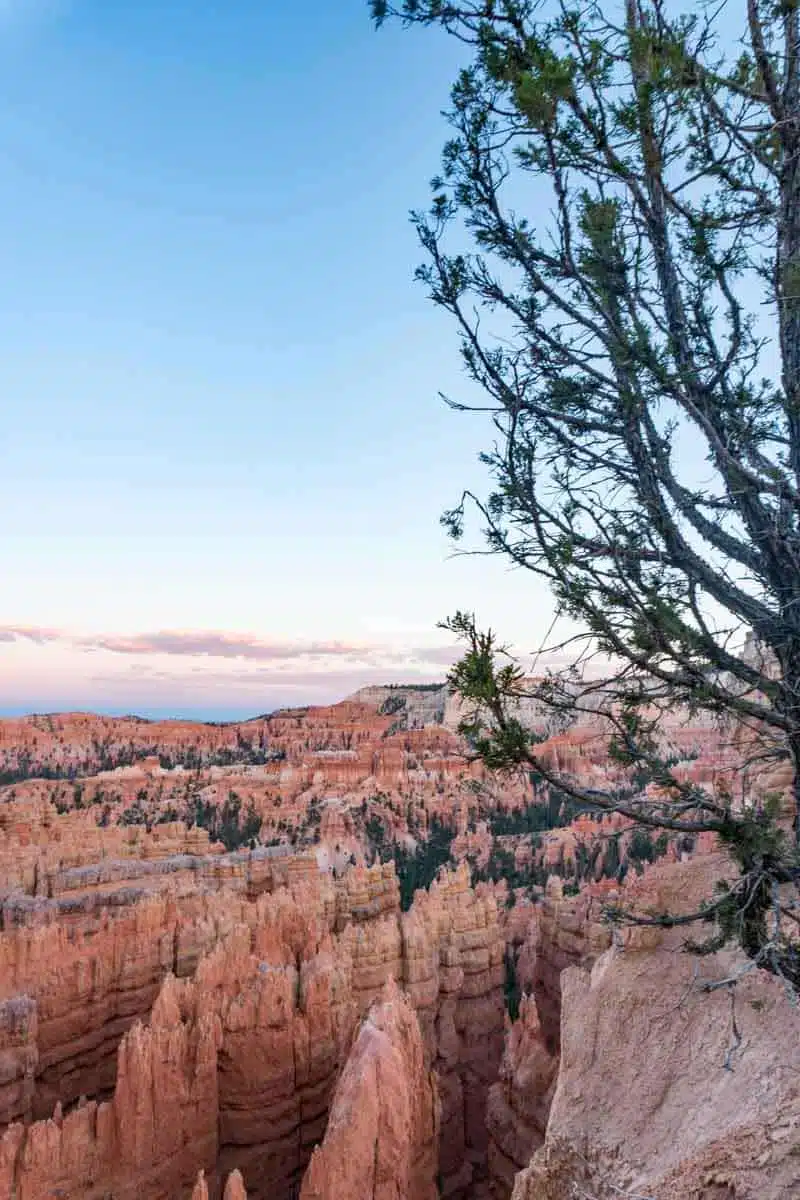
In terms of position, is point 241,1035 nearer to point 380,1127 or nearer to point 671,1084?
point 380,1127

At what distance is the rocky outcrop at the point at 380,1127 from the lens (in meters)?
9.11

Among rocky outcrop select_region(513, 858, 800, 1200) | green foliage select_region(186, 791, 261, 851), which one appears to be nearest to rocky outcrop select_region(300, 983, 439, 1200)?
rocky outcrop select_region(513, 858, 800, 1200)

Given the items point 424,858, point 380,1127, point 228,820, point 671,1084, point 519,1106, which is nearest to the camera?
point 671,1084

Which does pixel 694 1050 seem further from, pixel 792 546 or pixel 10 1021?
Result: pixel 10 1021

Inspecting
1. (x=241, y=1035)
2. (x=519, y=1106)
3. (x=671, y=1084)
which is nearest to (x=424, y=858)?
(x=519, y=1106)

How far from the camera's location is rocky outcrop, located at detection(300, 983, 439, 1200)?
29.9ft

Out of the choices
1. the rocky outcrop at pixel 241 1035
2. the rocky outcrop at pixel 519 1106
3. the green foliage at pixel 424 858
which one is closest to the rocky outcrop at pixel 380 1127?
the rocky outcrop at pixel 241 1035

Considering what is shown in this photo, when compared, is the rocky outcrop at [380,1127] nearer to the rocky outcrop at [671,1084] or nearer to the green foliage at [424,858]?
the rocky outcrop at [671,1084]

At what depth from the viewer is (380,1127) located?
9.67 m

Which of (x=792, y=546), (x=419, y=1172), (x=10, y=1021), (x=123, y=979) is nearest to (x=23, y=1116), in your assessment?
(x=10, y=1021)

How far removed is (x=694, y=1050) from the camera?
4.98 meters

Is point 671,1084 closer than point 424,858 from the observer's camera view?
Yes

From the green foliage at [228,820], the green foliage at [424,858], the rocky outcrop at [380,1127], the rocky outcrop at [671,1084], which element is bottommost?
the green foliage at [424,858]

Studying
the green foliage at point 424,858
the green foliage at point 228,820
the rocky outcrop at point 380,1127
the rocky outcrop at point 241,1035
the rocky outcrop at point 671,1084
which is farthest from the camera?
the green foliage at point 228,820
